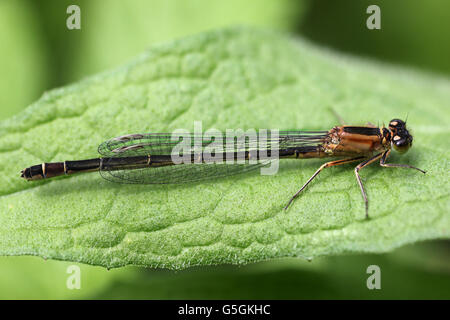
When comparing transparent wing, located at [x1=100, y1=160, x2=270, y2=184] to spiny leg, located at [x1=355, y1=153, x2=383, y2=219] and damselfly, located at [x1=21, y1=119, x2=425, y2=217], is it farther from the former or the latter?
spiny leg, located at [x1=355, y1=153, x2=383, y2=219]

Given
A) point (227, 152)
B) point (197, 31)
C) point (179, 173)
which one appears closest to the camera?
point (179, 173)

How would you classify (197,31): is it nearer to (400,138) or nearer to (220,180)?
(220,180)

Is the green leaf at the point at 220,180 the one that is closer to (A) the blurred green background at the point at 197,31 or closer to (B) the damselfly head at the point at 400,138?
(B) the damselfly head at the point at 400,138

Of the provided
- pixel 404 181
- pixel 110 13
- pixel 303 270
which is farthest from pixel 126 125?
pixel 110 13

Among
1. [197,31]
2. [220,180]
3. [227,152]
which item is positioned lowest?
[220,180]

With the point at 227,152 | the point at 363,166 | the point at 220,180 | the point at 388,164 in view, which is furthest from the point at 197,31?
the point at 388,164

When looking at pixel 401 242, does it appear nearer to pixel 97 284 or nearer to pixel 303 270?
pixel 303 270

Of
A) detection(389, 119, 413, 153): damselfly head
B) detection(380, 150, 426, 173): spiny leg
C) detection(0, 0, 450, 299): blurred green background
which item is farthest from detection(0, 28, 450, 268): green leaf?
detection(0, 0, 450, 299): blurred green background

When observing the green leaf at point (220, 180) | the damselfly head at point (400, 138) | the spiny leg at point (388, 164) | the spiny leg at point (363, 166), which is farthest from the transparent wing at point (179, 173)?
the damselfly head at point (400, 138)
